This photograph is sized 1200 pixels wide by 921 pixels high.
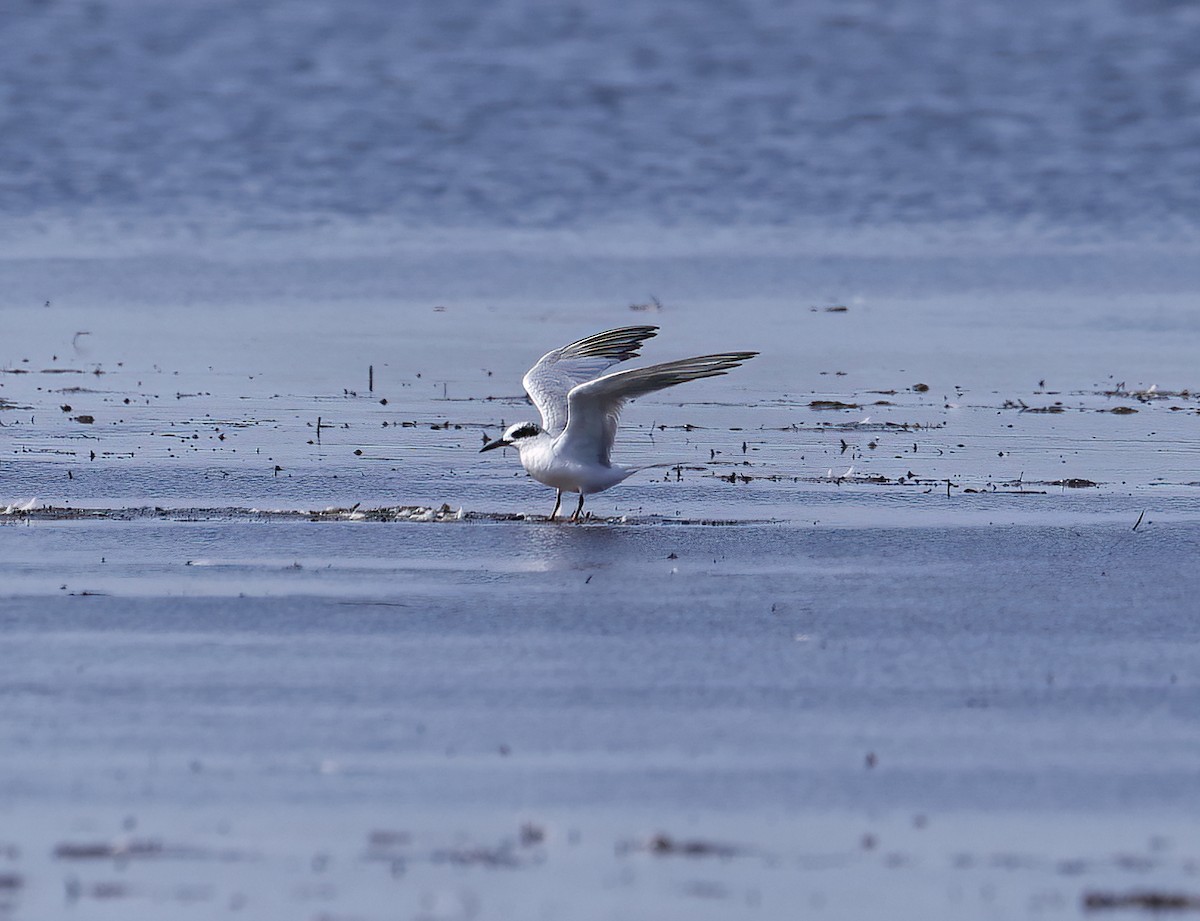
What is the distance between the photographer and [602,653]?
26.6 ft

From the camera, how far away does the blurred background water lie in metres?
30.4

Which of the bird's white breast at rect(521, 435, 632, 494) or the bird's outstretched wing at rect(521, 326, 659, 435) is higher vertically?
the bird's outstretched wing at rect(521, 326, 659, 435)

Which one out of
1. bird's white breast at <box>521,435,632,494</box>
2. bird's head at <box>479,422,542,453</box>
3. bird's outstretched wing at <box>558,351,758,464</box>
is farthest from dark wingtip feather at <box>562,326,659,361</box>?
bird's white breast at <box>521,435,632,494</box>

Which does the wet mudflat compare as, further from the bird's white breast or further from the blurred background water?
the blurred background water

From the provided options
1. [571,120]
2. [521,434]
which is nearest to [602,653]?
[521,434]

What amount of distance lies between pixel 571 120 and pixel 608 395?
2581cm

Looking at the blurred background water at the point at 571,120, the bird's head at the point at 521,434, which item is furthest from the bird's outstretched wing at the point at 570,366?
the blurred background water at the point at 571,120

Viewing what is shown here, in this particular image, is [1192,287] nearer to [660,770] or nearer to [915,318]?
[915,318]

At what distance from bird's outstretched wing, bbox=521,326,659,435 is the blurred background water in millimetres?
15341

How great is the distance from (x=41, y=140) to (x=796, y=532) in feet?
86.5

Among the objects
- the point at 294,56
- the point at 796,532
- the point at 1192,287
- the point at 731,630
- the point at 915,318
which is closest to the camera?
the point at 731,630

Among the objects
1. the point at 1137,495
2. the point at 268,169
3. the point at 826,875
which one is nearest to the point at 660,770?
the point at 826,875

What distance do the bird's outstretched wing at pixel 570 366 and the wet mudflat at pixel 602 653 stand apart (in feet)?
1.70

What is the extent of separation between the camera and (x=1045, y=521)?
11141 millimetres
